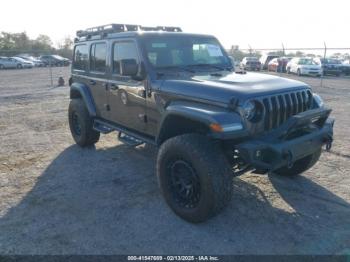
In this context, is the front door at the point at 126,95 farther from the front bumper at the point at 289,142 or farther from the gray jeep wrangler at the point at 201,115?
the front bumper at the point at 289,142

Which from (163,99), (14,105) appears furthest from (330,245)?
(14,105)

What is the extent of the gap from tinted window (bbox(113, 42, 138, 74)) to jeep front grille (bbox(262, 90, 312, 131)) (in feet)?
6.28

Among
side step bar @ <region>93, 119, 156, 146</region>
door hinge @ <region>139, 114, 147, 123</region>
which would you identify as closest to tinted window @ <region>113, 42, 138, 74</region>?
door hinge @ <region>139, 114, 147, 123</region>

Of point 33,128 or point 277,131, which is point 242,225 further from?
point 33,128

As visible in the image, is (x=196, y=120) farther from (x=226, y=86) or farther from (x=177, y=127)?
(x=177, y=127)

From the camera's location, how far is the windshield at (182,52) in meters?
4.42

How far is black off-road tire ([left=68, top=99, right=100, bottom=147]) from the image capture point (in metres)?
6.08

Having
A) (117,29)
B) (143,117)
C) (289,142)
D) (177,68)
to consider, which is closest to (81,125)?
(117,29)

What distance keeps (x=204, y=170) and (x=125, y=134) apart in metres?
2.15

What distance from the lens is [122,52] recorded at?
485 cm

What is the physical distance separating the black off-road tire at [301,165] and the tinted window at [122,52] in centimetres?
262

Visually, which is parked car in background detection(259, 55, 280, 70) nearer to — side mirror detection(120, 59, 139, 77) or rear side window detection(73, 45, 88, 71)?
rear side window detection(73, 45, 88, 71)

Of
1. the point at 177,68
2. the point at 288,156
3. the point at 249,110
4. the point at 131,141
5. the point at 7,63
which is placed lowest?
the point at 131,141

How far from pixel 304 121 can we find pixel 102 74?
3.23 metres
